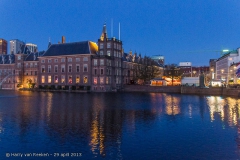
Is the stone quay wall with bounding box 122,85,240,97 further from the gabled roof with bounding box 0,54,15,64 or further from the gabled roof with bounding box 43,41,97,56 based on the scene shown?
the gabled roof with bounding box 0,54,15,64

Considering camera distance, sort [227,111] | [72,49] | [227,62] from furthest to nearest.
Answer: [227,62] < [72,49] < [227,111]

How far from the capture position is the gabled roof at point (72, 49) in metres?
106

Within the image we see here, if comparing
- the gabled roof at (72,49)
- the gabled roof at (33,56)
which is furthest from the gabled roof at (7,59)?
the gabled roof at (72,49)

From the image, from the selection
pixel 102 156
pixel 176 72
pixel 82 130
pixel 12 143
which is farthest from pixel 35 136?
pixel 176 72

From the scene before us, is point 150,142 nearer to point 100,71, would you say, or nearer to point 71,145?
point 71,145

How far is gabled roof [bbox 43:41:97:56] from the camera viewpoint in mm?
106375

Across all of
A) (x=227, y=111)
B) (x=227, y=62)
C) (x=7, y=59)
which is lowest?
(x=227, y=111)

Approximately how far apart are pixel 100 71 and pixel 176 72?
42.4 metres

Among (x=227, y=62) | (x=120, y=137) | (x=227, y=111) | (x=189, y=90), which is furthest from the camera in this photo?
(x=227, y=62)

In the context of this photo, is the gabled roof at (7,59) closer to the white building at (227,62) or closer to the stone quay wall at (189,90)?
the stone quay wall at (189,90)

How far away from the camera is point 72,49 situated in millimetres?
109688

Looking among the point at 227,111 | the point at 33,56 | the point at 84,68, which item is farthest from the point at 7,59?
the point at 227,111

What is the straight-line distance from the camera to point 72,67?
358 feet

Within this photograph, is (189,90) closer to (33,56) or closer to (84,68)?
(84,68)
